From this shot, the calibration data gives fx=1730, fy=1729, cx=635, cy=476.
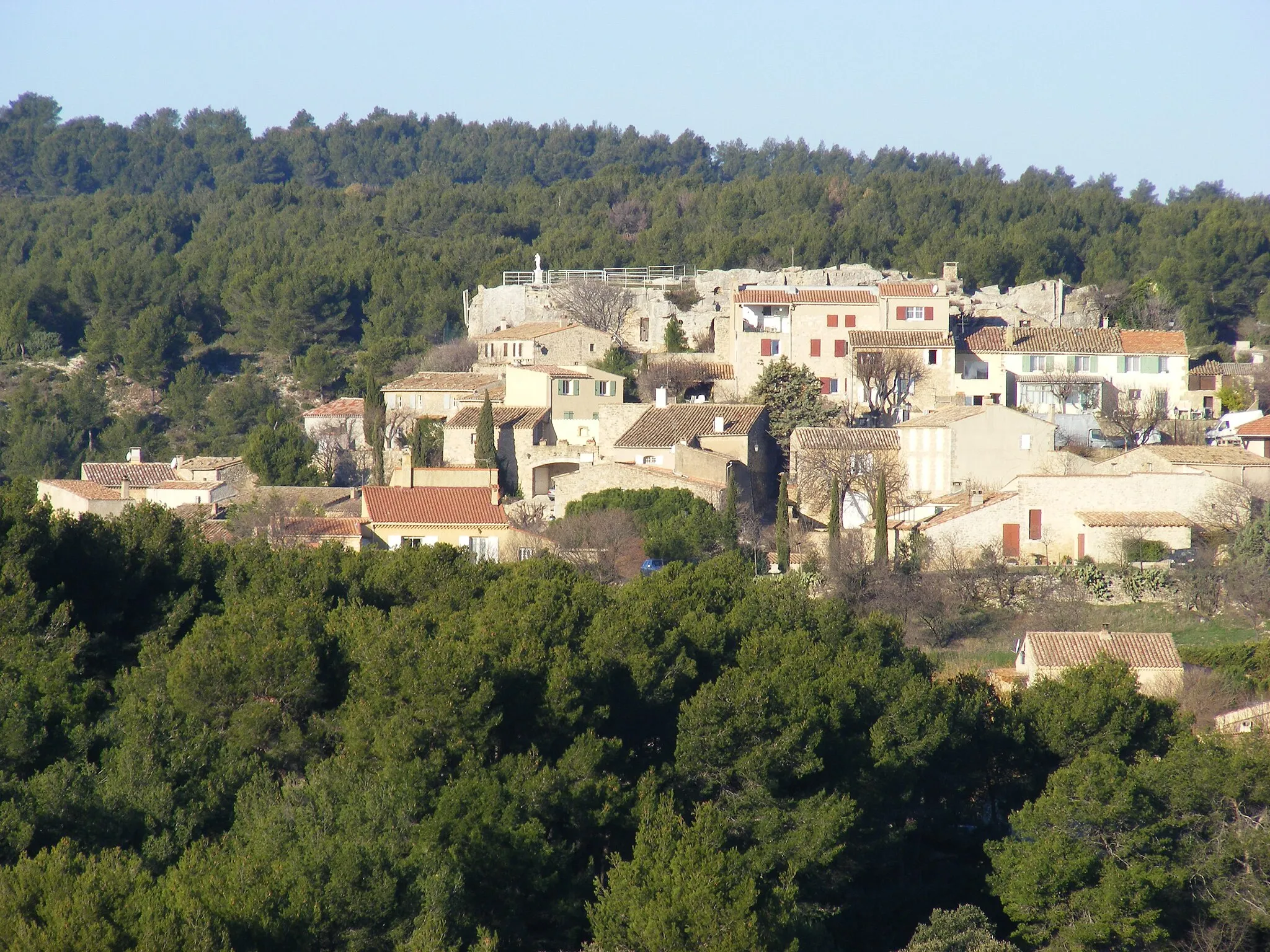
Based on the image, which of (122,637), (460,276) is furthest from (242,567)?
(460,276)

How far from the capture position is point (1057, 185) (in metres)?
80.2

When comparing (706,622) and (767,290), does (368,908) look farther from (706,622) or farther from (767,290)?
(767,290)

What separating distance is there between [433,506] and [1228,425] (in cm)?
1775

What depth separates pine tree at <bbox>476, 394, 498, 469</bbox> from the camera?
35000mm

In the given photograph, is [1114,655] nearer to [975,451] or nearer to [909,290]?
[975,451]

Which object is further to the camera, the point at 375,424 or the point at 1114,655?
the point at 375,424

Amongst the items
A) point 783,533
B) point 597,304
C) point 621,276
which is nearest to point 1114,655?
point 783,533

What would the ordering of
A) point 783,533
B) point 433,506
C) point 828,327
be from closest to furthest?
point 783,533 → point 433,506 → point 828,327

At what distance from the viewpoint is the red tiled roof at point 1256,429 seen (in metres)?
36.0

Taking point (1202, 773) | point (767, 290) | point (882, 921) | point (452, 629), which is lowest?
point (882, 921)

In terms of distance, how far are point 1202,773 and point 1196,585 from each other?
10274 millimetres

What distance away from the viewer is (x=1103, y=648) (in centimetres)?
2452

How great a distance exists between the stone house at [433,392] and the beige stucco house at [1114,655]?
18.4 meters

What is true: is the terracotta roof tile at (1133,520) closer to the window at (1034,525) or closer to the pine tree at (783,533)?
the window at (1034,525)
